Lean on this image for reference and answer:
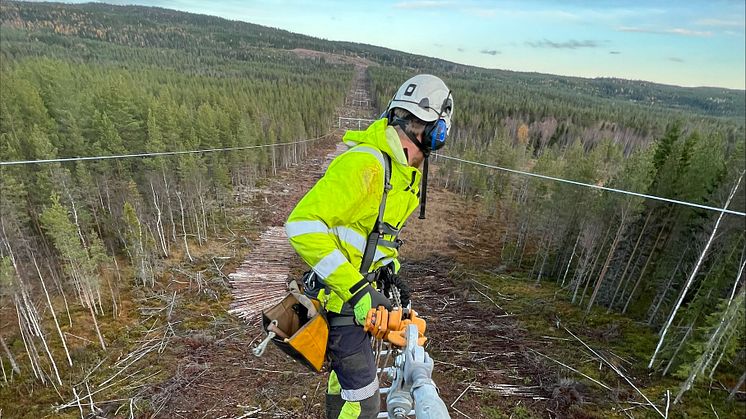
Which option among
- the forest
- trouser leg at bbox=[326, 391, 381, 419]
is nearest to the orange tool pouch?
trouser leg at bbox=[326, 391, 381, 419]

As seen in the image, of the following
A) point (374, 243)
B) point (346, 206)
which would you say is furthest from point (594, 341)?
point (346, 206)

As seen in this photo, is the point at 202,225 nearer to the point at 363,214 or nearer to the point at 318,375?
the point at 318,375

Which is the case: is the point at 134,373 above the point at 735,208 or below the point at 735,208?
below

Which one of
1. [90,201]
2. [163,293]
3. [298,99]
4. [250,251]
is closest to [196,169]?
[90,201]

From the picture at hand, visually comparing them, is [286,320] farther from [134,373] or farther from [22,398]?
[22,398]

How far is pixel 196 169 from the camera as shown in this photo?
2116 centimetres

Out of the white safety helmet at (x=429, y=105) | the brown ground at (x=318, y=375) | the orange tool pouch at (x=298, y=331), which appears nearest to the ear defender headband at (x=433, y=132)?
the white safety helmet at (x=429, y=105)

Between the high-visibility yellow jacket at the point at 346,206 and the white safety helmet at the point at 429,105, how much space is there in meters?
0.25

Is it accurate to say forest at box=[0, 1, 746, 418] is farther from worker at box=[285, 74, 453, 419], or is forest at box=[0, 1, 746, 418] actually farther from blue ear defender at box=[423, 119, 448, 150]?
blue ear defender at box=[423, 119, 448, 150]

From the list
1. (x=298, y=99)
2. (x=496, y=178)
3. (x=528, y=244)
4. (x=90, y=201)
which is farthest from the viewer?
(x=298, y=99)

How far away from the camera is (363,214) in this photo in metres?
2.82

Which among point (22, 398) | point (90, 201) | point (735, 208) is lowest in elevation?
point (22, 398)

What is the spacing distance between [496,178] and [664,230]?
764 inches

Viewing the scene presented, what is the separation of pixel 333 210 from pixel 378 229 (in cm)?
Result: 51
